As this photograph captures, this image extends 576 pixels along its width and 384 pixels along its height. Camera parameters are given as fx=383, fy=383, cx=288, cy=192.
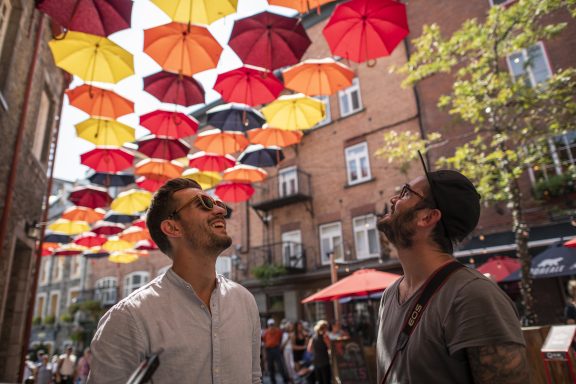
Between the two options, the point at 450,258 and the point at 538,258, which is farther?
the point at 538,258

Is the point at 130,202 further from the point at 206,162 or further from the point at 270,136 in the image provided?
the point at 270,136

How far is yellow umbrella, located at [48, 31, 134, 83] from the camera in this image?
6.60 metres

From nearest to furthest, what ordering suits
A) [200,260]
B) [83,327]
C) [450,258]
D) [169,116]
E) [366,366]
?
[450,258] < [200,260] < [366,366] < [169,116] < [83,327]

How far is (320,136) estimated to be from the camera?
19.0 meters

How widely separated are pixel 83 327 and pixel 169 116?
70.4 feet

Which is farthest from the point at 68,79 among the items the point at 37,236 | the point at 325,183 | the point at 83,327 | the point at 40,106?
the point at 83,327

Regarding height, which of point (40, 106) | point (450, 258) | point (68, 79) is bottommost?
point (450, 258)

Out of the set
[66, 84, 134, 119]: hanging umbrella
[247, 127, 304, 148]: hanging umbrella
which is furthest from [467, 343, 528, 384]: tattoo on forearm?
[247, 127, 304, 148]: hanging umbrella

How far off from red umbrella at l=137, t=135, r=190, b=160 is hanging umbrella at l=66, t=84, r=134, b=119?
1.79 meters

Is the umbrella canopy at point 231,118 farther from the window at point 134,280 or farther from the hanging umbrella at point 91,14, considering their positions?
the window at point 134,280

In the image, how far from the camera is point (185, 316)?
6.37 ft

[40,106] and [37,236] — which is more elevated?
[40,106]

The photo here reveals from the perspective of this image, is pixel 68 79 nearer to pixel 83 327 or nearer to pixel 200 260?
pixel 200 260

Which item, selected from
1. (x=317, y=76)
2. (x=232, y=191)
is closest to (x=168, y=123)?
(x=317, y=76)
